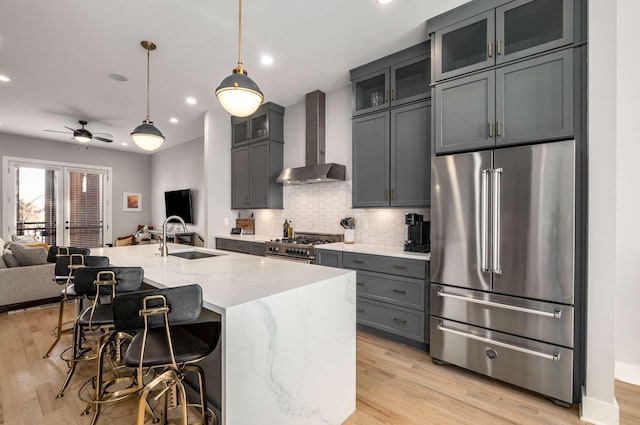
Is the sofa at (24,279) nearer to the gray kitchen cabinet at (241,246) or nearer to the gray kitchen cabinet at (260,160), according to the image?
the gray kitchen cabinet at (241,246)

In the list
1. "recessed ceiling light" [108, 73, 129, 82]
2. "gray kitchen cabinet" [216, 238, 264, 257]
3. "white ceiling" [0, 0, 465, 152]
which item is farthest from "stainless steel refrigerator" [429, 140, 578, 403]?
"recessed ceiling light" [108, 73, 129, 82]

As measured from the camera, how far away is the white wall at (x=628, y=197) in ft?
7.66

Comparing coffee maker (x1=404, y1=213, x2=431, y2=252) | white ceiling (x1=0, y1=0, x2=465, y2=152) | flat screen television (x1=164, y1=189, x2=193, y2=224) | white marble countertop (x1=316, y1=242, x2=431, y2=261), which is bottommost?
white marble countertop (x1=316, y1=242, x2=431, y2=261)

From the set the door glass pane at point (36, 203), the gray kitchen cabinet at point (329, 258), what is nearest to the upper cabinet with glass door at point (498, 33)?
the gray kitchen cabinet at point (329, 258)

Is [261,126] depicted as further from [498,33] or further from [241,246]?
[498,33]

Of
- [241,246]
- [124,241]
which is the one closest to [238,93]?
[241,246]

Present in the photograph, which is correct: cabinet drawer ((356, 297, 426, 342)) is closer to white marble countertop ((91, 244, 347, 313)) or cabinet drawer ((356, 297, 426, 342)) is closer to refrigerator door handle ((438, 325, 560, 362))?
refrigerator door handle ((438, 325, 560, 362))

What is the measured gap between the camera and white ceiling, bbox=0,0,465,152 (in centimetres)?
252

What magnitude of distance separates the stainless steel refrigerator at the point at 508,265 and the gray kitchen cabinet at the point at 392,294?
167mm

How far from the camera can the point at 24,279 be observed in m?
3.86

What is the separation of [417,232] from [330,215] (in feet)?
4.68

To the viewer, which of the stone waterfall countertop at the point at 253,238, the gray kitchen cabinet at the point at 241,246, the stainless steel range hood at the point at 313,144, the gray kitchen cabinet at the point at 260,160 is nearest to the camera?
the stainless steel range hood at the point at 313,144

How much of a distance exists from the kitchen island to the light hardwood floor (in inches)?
14.9

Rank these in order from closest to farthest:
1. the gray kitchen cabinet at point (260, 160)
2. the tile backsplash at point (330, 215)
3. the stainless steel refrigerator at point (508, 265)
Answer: the stainless steel refrigerator at point (508, 265) → the tile backsplash at point (330, 215) → the gray kitchen cabinet at point (260, 160)
